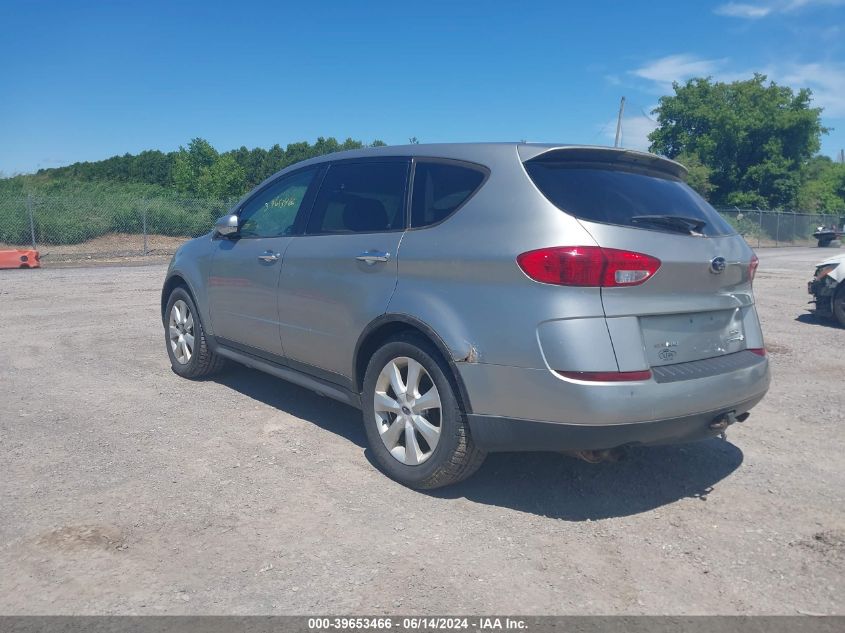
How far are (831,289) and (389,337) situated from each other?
7812 millimetres

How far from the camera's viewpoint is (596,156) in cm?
386

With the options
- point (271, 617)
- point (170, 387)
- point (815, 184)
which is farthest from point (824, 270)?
point (815, 184)

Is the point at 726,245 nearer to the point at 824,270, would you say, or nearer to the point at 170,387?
the point at 170,387

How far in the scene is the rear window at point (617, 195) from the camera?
353 cm

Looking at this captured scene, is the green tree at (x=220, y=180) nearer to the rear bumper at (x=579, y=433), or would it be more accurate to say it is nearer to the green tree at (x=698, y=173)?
the green tree at (x=698, y=173)

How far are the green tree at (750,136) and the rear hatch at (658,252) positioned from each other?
45628mm

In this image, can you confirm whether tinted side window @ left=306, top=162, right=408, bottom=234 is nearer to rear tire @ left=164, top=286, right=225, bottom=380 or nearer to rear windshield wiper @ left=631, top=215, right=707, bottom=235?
rear windshield wiper @ left=631, top=215, right=707, bottom=235

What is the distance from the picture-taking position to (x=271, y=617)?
9.04 ft

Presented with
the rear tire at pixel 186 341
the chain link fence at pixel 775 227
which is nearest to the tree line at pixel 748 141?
the chain link fence at pixel 775 227

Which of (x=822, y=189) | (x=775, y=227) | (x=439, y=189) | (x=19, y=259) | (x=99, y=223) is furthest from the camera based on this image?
(x=822, y=189)

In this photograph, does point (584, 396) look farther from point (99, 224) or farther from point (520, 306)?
point (99, 224)

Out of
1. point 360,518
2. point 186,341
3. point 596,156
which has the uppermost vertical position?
point 596,156

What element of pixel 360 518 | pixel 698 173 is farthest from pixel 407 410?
pixel 698 173

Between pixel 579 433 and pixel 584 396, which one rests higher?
pixel 584 396
